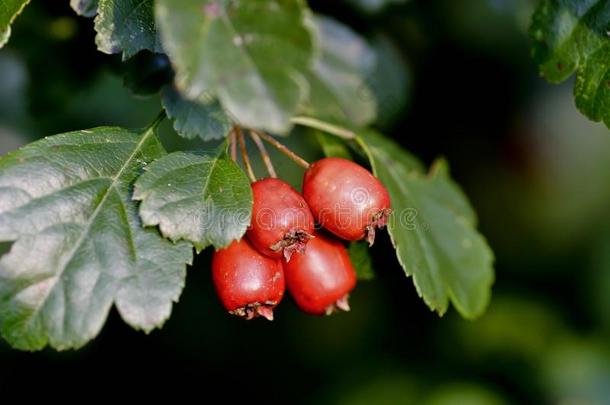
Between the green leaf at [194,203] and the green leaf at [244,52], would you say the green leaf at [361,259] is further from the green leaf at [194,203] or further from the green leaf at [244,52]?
the green leaf at [244,52]

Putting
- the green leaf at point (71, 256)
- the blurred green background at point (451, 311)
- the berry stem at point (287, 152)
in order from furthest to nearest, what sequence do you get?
the blurred green background at point (451, 311) → the berry stem at point (287, 152) → the green leaf at point (71, 256)

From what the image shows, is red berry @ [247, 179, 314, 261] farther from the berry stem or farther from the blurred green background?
the blurred green background

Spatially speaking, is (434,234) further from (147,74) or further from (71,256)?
(71,256)

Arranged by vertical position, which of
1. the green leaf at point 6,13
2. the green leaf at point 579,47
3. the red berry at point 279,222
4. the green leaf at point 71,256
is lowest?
the green leaf at point 71,256

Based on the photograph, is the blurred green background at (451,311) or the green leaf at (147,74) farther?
the blurred green background at (451,311)

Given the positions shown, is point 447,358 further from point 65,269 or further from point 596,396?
point 65,269

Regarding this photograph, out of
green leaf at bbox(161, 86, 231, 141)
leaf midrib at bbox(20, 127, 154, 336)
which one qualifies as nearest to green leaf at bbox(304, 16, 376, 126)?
green leaf at bbox(161, 86, 231, 141)

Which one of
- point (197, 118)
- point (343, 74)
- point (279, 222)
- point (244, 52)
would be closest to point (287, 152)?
point (197, 118)

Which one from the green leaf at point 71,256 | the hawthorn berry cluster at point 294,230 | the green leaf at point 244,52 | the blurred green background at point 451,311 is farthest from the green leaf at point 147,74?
the blurred green background at point 451,311
